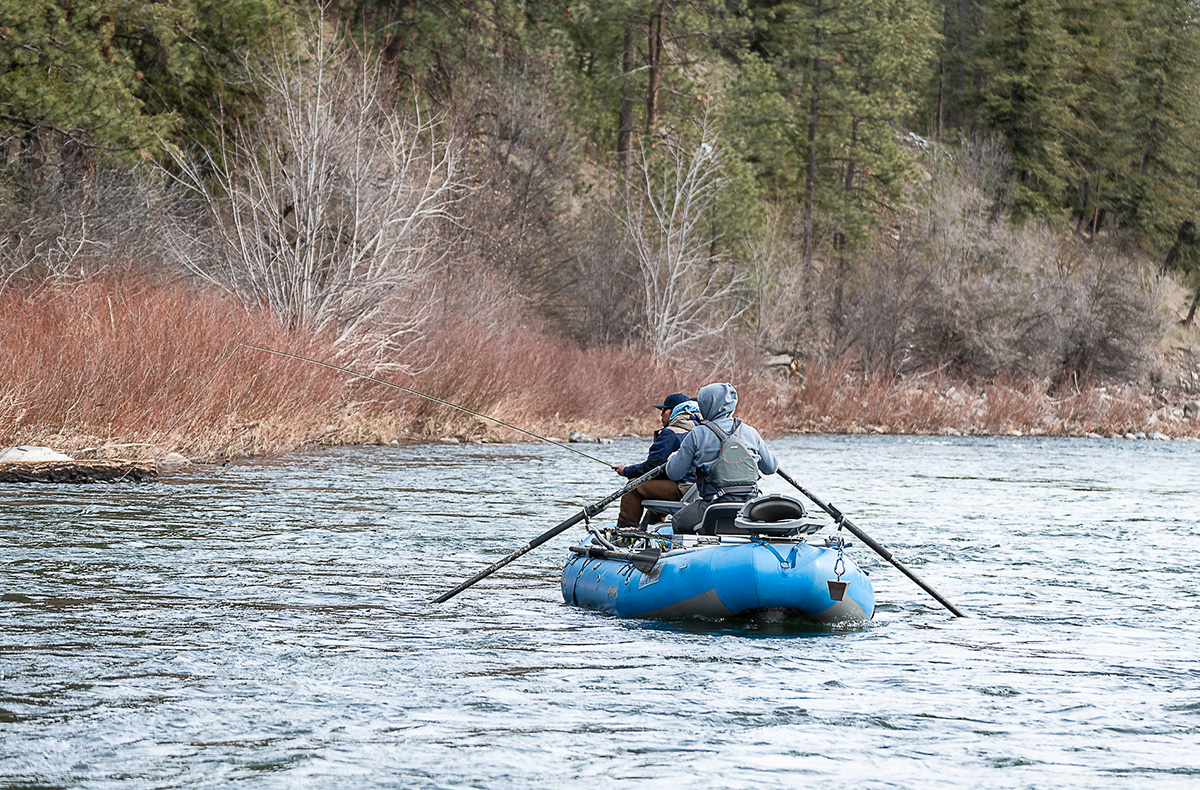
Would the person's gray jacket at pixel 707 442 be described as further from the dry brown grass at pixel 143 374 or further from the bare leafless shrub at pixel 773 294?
the bare leafless shrub at pixel 773 294

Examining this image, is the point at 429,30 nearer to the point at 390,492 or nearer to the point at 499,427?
the point at 499,427

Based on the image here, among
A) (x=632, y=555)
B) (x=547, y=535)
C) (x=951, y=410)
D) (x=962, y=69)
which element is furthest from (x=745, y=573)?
(x=962, y=69)

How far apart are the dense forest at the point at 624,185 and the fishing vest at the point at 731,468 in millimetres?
10175

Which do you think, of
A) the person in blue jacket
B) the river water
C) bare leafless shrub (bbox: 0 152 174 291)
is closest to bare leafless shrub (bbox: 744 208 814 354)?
bare leafless shrub (bbox: 0 152 174 291)

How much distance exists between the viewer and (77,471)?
1680cm

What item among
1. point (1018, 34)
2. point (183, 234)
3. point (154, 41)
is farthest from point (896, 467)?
point (1018, 34)

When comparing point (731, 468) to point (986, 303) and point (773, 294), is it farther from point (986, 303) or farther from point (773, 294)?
point (986, 303)

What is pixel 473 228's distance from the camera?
1476 inches

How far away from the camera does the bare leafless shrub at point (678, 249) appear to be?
37375 millimetres

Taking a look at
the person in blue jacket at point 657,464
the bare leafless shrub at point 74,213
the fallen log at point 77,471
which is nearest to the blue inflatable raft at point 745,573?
the person in blue jacket at point 657,464

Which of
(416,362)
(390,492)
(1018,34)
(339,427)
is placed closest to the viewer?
(390,492)

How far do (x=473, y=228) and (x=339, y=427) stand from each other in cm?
1380

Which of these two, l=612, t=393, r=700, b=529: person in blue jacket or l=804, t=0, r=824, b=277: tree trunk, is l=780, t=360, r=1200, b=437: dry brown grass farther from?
l=612, t=393, r=700, b=529: person in blue jacket

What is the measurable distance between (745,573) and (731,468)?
113cm
